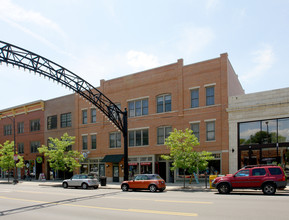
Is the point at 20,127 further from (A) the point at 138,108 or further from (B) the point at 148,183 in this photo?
(B) the point at 148,183

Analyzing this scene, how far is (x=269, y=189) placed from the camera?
18.2 metres

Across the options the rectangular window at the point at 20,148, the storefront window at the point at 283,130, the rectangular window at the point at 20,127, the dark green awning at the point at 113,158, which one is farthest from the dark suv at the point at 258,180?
the rectangular window at the point at 20,127

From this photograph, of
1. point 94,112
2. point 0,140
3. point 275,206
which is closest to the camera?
point 275,206

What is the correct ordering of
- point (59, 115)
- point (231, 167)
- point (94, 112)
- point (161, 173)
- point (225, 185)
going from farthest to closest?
point (59, 115) < point (94, 112) < point (161, 173) < point (231, 167) < point (225, 185)

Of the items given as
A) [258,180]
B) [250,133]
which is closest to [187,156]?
[250,133]

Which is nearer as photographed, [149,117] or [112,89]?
[149,117]

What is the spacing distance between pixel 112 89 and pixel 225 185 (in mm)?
20715

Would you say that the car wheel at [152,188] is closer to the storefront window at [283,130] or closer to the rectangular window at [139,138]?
the rectangular window at [139,138]

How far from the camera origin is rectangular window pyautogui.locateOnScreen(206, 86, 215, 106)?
29016 millimetres

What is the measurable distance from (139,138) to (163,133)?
3340 millimetres

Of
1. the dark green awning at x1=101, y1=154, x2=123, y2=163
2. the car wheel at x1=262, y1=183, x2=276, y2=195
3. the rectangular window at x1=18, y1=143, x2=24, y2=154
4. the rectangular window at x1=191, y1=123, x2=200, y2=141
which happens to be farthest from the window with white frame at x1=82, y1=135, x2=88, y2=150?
the car wheel at x1=262, y1=183, x2=276, y2=195

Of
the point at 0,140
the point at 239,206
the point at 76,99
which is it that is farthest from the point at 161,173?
the point at 0,140

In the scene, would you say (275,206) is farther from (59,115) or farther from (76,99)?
(59,115)

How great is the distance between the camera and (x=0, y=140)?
52.4m
